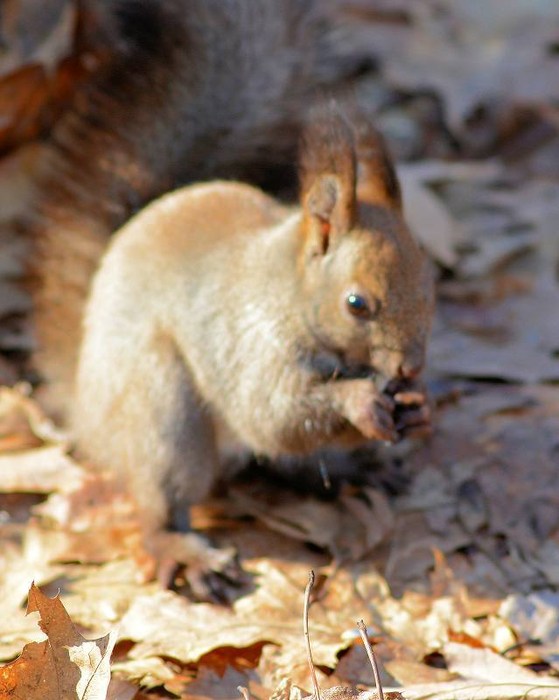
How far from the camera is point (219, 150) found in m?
3.64

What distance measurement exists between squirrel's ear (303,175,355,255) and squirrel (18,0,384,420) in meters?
0.90

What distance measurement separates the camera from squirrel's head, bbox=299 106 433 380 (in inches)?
105

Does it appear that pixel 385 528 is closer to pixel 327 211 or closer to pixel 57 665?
pixel 327 211

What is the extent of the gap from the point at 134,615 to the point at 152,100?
172 centimetres

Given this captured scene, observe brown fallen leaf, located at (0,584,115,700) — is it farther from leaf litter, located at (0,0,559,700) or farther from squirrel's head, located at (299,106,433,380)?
squirrel's head, located at (299,106,433,380)

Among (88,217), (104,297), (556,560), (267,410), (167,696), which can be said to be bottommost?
(167,696)

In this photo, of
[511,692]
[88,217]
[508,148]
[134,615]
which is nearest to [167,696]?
[134,615]

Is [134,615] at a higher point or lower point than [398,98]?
lower

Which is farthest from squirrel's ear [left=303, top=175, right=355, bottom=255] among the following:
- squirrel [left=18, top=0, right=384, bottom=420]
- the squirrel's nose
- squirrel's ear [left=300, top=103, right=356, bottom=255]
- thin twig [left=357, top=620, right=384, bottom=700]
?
thin twig [left=357, top=620, right=384, bottom=700]

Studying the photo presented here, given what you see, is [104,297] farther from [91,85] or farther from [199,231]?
[91,85]

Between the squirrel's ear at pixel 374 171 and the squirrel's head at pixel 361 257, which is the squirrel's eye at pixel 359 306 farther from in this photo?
the squirrel's ear at pixel 374 171

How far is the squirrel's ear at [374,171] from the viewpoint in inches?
109

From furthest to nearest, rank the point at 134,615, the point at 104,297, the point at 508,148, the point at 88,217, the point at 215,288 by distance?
the point at 508,148, the point at 88,217, the point at 104,297, the point at 215,288, the point at 134,615

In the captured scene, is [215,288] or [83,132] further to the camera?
[83,132]
